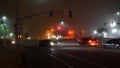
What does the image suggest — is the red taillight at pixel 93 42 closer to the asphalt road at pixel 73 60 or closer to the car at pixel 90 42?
the car at pixel 90 42

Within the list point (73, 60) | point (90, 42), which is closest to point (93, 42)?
point (90, 42)

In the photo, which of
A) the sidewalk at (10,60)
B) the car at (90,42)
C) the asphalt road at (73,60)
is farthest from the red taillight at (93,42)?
the sidewalk at (10,60)

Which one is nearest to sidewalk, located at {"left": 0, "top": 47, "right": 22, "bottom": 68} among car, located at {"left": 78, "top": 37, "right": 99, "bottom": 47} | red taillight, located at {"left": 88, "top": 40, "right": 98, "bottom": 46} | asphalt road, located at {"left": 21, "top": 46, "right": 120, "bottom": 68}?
asphalt road, located at {"left": 21, "top": 46, "right": 120, "bottom": 68}

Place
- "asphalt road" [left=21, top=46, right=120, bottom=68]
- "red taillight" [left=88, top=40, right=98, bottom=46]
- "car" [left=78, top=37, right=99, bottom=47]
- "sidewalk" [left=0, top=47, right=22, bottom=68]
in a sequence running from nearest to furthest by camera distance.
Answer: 1. "asphalt road" [left=21, top=46, right=120, bottom=68]
2. "sidewalk" [left=0, top=47, right=22, bottom=68]
3. "red taillight" [left=88, top=40, right=98, bottom=46]
4. "car" [left=78, top=37, right=99, bottom=47]

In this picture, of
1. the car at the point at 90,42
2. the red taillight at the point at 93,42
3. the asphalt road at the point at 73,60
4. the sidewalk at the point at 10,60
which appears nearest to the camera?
the asphalt road at the point at 73,60

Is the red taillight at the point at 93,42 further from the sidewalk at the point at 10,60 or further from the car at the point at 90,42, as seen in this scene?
the sidewalk at the point at 10,60

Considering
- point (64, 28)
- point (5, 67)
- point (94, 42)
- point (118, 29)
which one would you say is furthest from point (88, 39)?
point (64, 28)

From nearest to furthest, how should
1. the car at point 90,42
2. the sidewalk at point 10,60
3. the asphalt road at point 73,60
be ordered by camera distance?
the asphalt road at point 73,60, the sidewalk at point 10,60, the car at point 90,42

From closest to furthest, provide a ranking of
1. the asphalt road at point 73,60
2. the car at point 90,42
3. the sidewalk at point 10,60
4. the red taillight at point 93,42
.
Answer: the asphalt road at point 73,60 → the sidewalk at point 10,60 → the red taillight at point 93,42 → the car at point 90,42

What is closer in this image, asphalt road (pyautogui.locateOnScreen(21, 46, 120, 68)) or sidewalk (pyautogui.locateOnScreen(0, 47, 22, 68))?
asphalt road (pyautogui.locateOnScreen(21, 46, 120, 68))

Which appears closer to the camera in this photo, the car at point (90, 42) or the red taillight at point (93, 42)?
the red taillight at point (93, 42)

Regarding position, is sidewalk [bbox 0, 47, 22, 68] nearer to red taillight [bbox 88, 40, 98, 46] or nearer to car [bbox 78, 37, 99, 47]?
red taillight [bbox 88, 40, 98, 46]

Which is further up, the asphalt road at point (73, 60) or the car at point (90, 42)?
the car at point (90, 42)

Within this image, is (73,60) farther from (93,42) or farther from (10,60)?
(93,42)
